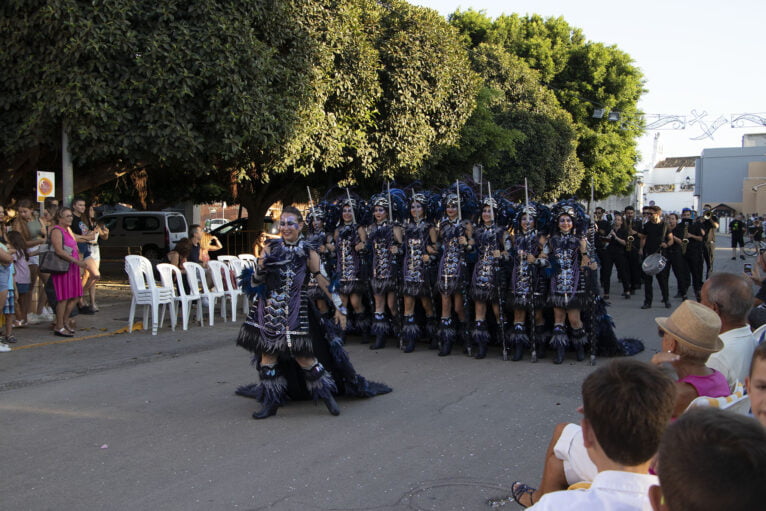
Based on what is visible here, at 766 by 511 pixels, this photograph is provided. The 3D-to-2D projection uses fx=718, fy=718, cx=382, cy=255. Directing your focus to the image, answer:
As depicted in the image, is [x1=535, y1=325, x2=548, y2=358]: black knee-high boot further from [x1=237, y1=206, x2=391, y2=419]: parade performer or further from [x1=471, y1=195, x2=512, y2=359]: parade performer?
[x1=237, y1=206, x2=391, y2=419]: parade performer

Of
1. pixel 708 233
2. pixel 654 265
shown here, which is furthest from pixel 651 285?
pixel 708 233

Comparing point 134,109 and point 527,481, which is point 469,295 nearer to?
point 527,481

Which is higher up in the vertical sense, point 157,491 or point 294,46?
point 294,46

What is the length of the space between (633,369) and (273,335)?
4.51 meters

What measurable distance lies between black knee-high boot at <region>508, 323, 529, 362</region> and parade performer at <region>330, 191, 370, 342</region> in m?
2.29

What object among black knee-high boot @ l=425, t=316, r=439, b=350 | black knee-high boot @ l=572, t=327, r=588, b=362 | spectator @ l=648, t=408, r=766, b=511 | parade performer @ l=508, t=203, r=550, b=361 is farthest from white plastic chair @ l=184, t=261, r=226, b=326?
spectator @ l=648, t=408, r=766, b=511

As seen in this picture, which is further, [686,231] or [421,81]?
[421,81]

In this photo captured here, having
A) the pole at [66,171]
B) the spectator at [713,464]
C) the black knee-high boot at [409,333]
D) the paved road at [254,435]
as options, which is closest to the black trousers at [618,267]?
the paved road at [254,435]

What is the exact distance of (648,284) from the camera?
47.8ft

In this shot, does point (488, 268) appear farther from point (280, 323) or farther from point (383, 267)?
point (280, 323)

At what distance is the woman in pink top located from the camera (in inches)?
141

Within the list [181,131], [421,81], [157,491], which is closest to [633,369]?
[157,491]

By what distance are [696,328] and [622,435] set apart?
59.7 inches

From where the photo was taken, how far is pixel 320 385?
672cm
